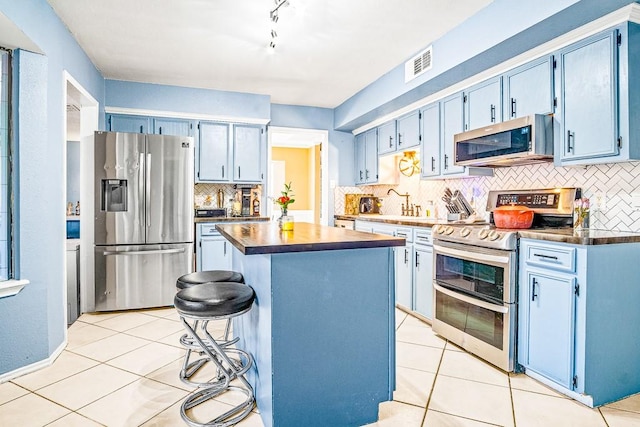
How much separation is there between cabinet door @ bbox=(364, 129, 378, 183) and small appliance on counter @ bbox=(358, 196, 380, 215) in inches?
11.3

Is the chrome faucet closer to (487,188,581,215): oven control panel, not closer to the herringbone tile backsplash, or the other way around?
the herringbone tile backsplash

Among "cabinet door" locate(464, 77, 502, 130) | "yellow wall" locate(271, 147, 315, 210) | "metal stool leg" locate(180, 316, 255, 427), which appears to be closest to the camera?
"metal stool leg" locate(180, 316, 255, 427)

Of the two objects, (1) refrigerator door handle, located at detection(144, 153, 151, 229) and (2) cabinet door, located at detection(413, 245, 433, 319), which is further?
(1) refrigerator door handle, located at detection(144, 153, 151, 229)

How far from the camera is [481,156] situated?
314 cm

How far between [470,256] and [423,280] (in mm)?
891

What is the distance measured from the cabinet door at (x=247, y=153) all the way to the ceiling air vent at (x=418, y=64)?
219cm

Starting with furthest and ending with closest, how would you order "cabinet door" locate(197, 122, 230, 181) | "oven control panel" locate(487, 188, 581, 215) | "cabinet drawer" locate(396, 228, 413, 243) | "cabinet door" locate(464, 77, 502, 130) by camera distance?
1. "cabinet door" locate(197, 122, 230, 181)
2. "cabinet drawer" locate(396, 228, 413, 243)
3. "cabinet door" locate(464, 77, 502, 130)
4. "oven control panel" locate(487, 188, 581, 215)

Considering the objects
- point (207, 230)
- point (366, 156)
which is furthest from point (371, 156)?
point (207, 230)

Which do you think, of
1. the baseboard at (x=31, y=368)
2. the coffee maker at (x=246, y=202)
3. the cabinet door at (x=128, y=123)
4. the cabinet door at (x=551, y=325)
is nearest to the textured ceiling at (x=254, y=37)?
the cabinet door at (x=128, y=123)

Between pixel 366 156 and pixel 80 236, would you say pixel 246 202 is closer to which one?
pixel 366 156

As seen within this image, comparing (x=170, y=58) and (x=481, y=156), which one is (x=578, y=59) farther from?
(x=170, y=58)

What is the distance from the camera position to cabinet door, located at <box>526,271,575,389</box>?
84.1 inches

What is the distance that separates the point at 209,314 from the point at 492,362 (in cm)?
199

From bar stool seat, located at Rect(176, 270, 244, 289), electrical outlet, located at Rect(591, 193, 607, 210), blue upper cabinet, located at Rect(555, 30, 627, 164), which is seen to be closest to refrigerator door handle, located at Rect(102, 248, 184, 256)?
bar stool seat, located at Rect(176, 270, 244, 289)
